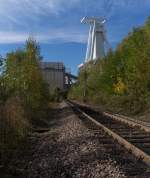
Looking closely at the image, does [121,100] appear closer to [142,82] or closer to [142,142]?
[142,82]

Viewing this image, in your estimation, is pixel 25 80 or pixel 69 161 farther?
pixel 25 80

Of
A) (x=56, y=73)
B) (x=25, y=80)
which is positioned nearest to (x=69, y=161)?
(x=25, y=80)

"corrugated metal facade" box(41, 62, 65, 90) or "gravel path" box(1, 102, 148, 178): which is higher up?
"corrugated metal facade" box(41, 62, 65, 90)

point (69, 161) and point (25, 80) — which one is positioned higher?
point (25, 80)

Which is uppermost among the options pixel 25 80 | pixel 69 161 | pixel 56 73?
pixel 56 73

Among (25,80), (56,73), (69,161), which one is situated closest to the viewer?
(69,161)

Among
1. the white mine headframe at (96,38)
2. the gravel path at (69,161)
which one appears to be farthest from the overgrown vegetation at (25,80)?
the white mine headframe at (96,38)

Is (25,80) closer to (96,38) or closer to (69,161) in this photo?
(69,161)

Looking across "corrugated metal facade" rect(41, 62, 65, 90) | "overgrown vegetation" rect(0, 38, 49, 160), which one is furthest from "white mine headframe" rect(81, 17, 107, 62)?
"overgrown vegetation" rect(0, 38, 49, 160)

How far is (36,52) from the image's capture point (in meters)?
36.5

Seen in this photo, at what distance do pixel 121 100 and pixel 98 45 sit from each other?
11908cm

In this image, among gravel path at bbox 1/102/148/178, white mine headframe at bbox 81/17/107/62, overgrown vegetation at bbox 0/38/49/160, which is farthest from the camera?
white mine headframe at bbox 81/17/107/62

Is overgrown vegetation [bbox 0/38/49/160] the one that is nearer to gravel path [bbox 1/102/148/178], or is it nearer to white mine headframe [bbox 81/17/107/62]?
gravel path [bbox 1/102/148/178]

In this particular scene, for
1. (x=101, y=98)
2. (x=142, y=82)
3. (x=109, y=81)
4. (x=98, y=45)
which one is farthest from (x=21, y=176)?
(x=98, y=45)
